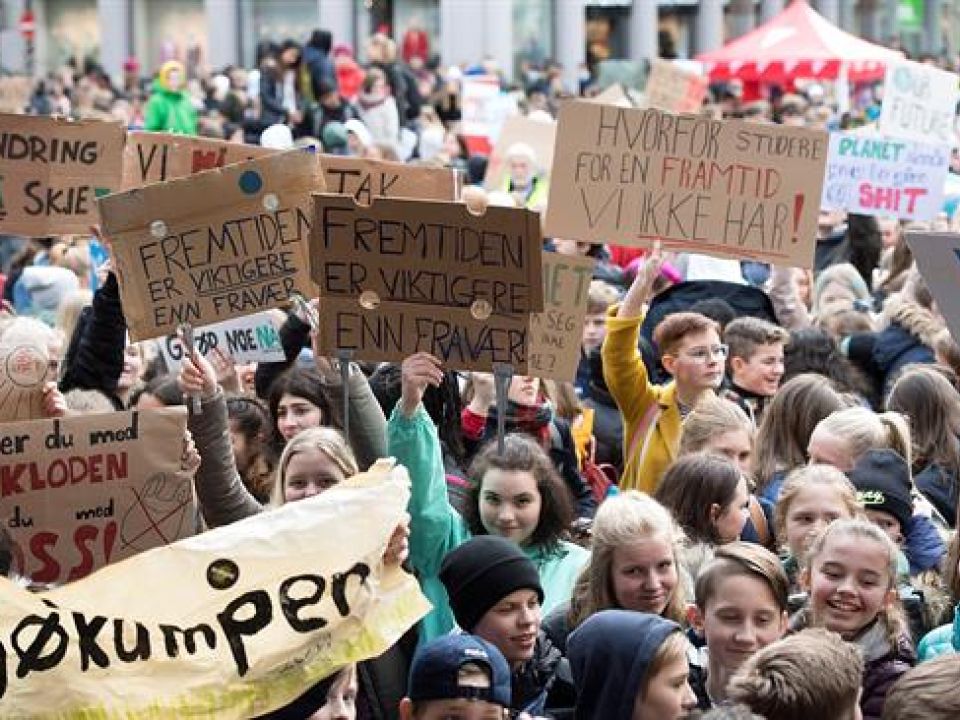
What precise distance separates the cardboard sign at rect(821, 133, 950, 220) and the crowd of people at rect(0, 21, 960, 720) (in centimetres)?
200

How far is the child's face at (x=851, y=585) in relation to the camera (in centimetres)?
627

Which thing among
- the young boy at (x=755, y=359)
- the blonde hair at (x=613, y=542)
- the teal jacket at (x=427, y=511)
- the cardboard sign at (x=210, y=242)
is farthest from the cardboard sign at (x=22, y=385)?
the young boy at (x=755, y=359)

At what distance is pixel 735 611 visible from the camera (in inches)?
243

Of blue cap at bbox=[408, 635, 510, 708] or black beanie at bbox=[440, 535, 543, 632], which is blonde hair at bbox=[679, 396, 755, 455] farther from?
blue cap at bbox=[408, 635, 510, 708]

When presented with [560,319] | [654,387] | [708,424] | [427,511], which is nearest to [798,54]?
[654,387]

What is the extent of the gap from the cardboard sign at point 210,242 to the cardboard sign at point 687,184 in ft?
6.16

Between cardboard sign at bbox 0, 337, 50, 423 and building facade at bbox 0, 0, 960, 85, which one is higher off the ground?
cardboard sign at bbox 0, 337, 50, 423

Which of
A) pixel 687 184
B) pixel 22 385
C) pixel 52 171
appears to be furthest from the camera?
pixel 687 184

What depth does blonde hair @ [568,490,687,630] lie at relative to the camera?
259 inches

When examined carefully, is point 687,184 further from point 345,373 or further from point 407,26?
point 407,26

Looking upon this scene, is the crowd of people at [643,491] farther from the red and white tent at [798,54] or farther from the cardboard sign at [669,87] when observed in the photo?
the red and white tent at [798,54]

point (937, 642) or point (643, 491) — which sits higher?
point (937, 642)

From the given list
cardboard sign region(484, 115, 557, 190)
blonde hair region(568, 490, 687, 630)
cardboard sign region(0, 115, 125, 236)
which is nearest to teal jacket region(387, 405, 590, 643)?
blonde hair region(568, 490, 687, 630)

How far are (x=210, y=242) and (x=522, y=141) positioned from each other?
1026 centimetres
